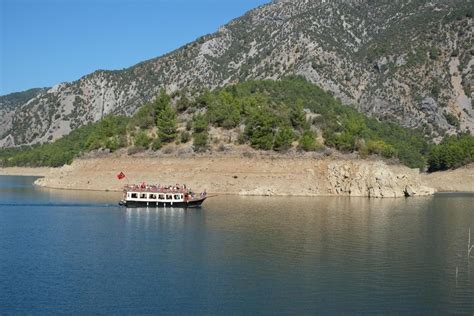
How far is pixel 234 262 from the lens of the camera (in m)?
43.3

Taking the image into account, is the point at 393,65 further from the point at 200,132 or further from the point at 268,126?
the point at 200,132

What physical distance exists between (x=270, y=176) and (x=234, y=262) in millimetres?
57287

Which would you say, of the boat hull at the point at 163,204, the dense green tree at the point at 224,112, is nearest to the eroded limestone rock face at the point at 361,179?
the dense green tree at the point at 224,112

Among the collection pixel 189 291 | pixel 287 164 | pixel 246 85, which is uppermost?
pixel 246 85

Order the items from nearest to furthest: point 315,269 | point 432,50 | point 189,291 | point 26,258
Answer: point 189,291 → point 315,269 → point 26,258 → point 432,50

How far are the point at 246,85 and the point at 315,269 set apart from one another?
10014 centimetres

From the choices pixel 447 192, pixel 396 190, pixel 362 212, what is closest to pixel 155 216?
pixel 362 212

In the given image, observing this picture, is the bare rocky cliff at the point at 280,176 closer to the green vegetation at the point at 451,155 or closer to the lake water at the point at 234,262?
the lake water at the point at 234,262

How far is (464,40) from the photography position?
184 metres

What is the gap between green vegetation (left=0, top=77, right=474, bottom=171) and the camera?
10619cm

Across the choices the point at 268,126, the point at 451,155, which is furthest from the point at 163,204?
the point at 451,155

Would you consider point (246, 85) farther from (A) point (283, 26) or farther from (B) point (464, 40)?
(B) point (464, 40)

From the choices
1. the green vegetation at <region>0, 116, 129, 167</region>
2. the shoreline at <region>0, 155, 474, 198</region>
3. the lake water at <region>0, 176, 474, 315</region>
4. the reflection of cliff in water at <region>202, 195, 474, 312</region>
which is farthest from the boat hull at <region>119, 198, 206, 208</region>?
the green vegetation at <region>0, 116, 129, 167</region>

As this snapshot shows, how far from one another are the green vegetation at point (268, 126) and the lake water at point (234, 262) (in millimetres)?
34107
